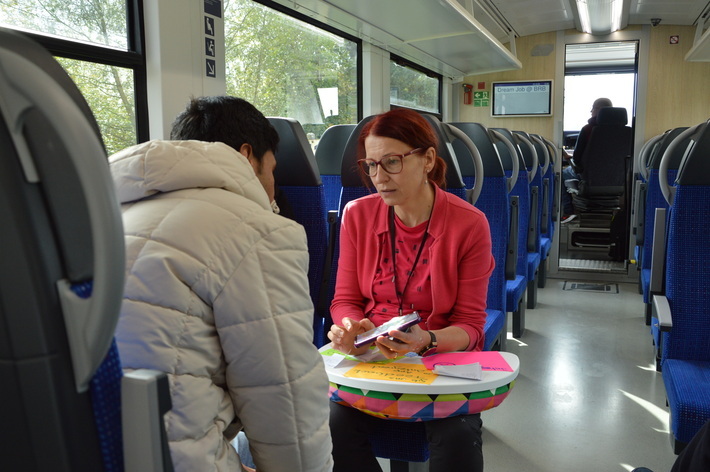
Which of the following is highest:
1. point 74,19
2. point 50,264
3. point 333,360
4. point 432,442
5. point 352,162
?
point 74,19

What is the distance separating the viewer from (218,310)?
0.97 meters

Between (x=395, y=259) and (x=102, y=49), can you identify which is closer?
A: (x=395, y=259)

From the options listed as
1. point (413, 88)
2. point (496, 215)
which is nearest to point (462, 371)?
point (496, 215)

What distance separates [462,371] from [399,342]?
208mm

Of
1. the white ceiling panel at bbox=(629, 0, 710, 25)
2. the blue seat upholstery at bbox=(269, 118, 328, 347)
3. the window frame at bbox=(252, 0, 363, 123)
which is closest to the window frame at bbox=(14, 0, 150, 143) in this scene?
the blue seat upholstery at bbox=(269, 118, 328, 347)

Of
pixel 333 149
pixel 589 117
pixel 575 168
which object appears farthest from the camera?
pixel 575 168

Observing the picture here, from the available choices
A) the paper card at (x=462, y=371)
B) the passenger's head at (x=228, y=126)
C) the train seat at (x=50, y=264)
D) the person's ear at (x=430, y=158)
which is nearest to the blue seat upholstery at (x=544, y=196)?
the person's ear at (x=430, y=158)

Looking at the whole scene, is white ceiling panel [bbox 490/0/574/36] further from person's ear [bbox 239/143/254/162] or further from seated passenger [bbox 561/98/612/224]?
person's ear [bbox 239/143/254/162]

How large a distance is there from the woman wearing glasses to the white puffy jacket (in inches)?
33.6

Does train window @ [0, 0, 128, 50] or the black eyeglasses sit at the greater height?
train window @ [0, 0, 128, 50]

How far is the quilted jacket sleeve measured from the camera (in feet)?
3.25

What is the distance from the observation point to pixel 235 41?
12.7 feet

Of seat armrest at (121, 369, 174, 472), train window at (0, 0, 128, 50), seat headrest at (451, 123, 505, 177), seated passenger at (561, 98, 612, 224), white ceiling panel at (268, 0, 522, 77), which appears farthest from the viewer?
seated passenger at (561, 98, 612, 224)

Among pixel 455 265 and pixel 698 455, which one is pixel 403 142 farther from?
pixel 698 455
